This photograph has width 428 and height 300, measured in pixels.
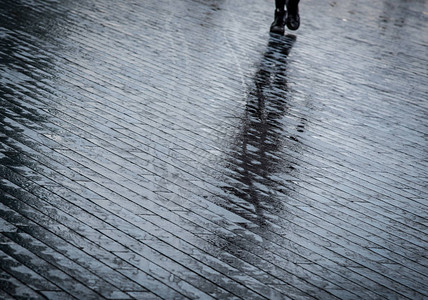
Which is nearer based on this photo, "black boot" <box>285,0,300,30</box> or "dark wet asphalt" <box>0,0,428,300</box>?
"dark wet asphalt" <box>0,0,428,300</box>

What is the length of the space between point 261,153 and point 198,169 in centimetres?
76

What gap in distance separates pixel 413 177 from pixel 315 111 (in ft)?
5.86

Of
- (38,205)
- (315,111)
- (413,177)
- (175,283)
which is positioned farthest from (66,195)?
(315,111)

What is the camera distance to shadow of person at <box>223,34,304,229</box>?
434 cm

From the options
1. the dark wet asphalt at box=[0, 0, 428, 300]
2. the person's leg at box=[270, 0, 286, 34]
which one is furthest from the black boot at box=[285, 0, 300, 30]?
the dark wet asphalt at box=[0, 0, 428, 300]

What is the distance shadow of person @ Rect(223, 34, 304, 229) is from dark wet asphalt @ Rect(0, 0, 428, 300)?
0.02m

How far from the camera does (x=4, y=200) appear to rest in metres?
3.68

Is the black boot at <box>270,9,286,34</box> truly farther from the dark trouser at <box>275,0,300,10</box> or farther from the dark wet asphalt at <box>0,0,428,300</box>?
the dark wet asphalt at <box>0,0,428,300</box>

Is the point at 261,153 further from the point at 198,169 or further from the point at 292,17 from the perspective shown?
the point at 292,17

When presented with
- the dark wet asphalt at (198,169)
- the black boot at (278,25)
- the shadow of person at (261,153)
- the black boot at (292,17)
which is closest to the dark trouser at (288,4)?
the black boot at (292,17)

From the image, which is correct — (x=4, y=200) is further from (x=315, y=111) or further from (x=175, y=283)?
(x=315, y=111)

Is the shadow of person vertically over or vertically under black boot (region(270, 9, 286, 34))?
over

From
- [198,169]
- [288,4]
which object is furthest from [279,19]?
[198,169]

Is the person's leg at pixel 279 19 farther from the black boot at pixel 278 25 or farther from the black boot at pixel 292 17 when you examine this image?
the black boot at pixel 292 17
